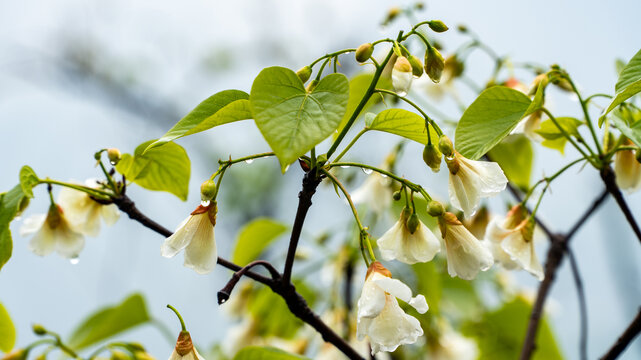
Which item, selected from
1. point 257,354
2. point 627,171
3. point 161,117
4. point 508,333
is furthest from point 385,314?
point 161,117

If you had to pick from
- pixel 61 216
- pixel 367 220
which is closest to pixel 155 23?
pixel 367 220

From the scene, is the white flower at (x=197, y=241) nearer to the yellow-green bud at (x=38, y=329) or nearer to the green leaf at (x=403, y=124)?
the green leaf at (x=403, y=124)

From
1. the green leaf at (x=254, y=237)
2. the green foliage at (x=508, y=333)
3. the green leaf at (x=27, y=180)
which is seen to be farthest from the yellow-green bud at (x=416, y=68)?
the green foliage at (x=508, y=333)

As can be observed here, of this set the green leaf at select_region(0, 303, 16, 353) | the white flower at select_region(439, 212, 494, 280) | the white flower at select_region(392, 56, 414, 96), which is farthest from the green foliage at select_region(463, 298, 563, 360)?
the green leaf at select_region(0, 303, 16, 353)

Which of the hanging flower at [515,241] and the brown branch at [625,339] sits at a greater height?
the hanging flower at [515,241]

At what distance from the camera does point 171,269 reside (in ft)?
10.4

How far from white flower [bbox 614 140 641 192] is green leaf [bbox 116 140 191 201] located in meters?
0.42

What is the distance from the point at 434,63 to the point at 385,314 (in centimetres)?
20

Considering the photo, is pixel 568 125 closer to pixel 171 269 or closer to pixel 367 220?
pixel 367 220

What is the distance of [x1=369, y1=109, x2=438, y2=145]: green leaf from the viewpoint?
1.45ft

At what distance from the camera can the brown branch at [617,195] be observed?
1.68ft

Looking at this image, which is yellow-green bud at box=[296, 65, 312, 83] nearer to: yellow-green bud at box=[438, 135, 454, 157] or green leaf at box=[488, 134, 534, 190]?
yellow-green bud at box=[438, 135, 454, 157]

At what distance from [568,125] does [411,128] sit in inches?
7.7

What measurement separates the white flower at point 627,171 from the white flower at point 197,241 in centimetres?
39
